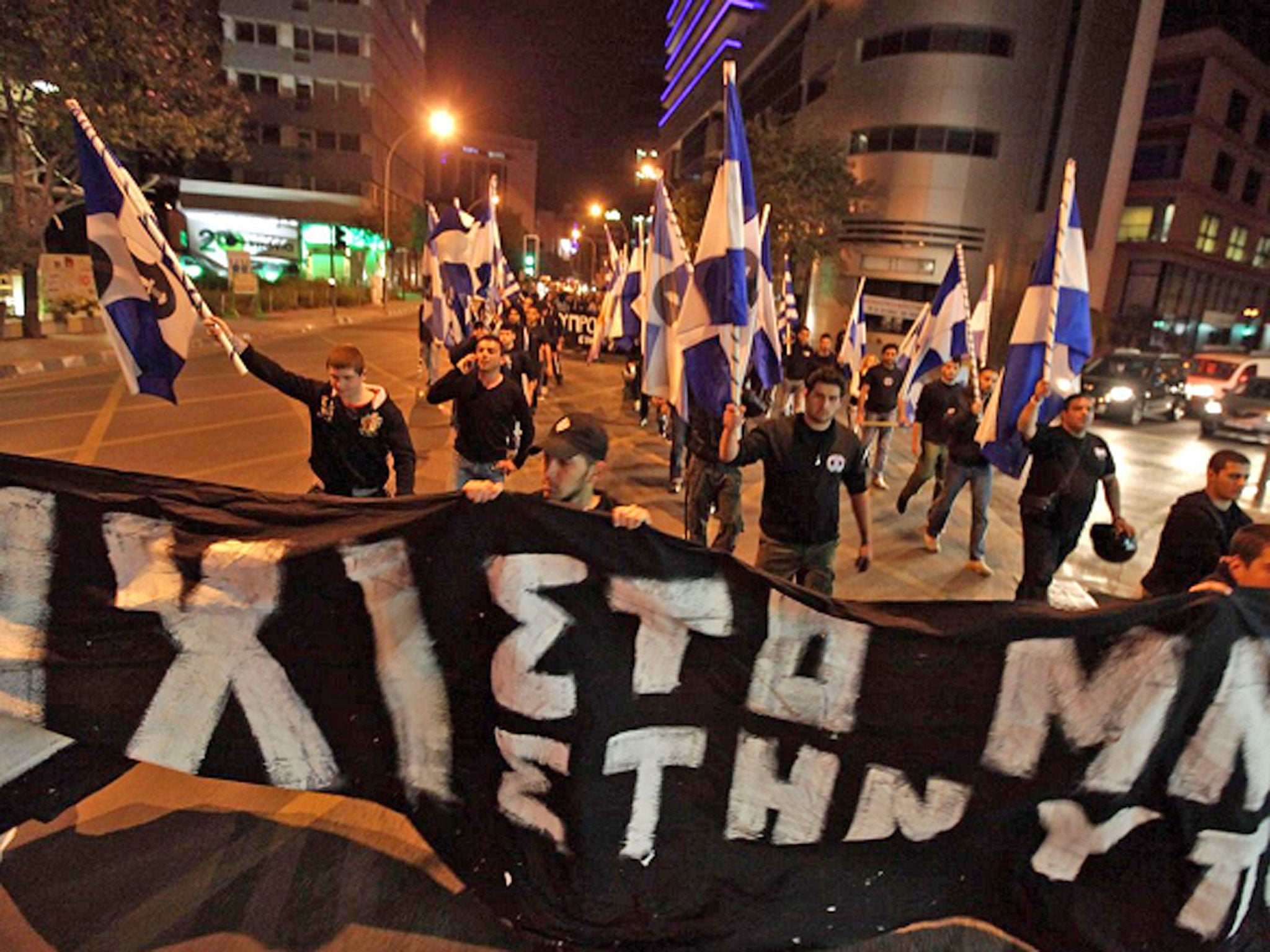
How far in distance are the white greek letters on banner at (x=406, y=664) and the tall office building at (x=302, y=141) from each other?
183 ft

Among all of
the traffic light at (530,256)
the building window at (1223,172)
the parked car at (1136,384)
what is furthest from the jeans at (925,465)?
the traffic light at (530,256)

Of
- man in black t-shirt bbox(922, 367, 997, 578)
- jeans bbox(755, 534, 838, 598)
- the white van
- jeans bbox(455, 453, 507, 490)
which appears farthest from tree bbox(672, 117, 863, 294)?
jeans bbox(755, 534, 838, 598)

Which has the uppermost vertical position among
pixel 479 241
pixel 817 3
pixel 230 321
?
pixel 817 3

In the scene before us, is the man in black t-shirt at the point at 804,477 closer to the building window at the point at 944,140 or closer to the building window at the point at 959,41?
the building window at the point at 944,140

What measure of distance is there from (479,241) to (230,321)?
17.6m

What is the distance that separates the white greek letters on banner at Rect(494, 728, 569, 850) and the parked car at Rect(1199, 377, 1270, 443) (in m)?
19.3

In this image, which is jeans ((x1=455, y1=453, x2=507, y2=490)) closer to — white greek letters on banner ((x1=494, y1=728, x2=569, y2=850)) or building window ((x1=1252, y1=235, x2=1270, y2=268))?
white greek letters on banner ((x1=494, y1=728, x2=569, y2=850))

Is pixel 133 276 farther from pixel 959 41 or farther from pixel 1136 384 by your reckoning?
pixel 959 41

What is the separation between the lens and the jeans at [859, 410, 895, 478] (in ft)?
32.2

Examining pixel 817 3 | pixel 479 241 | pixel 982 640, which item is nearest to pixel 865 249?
pixel 817 3

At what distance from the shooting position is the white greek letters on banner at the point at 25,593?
280 centimetres

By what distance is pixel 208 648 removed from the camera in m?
2.85

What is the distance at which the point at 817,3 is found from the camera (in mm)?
43312

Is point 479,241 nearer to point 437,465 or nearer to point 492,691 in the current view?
point 437,465
